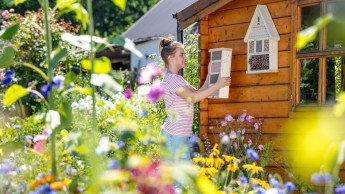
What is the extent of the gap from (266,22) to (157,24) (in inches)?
469

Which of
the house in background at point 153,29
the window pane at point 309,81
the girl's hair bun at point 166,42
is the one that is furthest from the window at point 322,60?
the house in background at point 153,29

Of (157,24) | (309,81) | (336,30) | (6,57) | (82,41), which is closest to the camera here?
(82,41)

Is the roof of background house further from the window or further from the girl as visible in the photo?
the window

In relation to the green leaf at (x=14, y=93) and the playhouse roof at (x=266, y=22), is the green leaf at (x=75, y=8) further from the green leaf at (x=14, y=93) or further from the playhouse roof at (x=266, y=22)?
the playhouse roof at (x=266, y=22)

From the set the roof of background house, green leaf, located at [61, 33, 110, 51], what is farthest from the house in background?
green leaf, located at [61, 33, 110, 51]

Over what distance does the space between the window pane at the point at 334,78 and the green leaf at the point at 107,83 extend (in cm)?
265

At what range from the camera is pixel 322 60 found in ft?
14.1

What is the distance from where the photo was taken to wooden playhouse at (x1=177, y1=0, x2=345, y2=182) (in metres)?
4.28

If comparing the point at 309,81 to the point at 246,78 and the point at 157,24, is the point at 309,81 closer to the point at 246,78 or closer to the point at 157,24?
the point at 246,78

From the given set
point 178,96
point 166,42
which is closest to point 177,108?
point 178,96

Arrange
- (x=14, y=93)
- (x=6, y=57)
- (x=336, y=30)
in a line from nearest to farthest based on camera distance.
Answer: (x=14, y=93) → (x=6, y=57) → (x=336, y=30)

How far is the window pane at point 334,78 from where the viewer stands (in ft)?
13.9

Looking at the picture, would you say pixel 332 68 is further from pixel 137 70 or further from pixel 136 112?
pixel 137 70

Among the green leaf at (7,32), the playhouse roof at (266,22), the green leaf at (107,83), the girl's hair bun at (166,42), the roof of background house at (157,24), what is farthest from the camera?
the roof of background house at (157,24)
